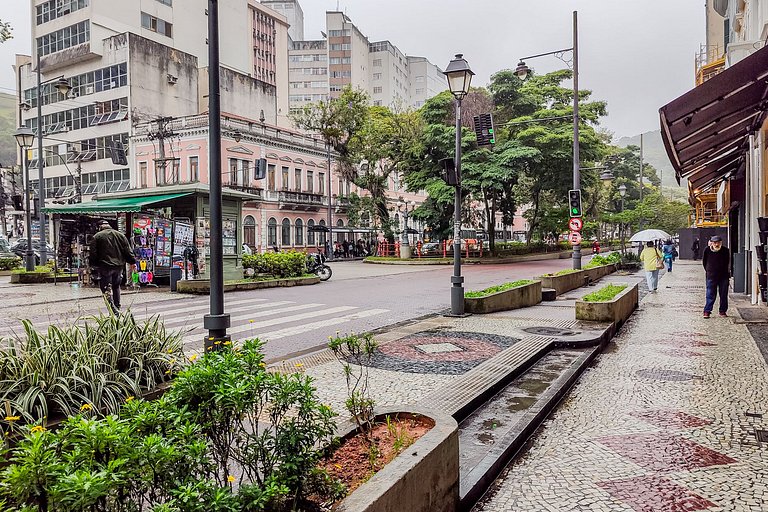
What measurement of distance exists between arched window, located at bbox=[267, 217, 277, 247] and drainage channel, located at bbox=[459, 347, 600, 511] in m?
37.9

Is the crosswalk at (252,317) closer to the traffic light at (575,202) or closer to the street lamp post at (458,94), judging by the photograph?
the street lamp post at (458,94)

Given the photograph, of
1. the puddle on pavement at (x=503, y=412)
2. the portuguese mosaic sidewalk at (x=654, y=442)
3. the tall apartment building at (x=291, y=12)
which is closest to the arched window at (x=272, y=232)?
the portuguese mosaic sidewalk at (x=654, y=442)

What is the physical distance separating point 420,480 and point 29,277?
68.8 ft

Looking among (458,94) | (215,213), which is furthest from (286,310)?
(215,213)

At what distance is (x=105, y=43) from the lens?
44.8m

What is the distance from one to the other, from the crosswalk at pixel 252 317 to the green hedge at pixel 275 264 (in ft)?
14.2

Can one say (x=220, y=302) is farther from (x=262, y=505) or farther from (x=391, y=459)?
(x=262, y=505)

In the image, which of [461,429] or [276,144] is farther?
[276,144]

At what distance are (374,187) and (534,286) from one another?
2694cm

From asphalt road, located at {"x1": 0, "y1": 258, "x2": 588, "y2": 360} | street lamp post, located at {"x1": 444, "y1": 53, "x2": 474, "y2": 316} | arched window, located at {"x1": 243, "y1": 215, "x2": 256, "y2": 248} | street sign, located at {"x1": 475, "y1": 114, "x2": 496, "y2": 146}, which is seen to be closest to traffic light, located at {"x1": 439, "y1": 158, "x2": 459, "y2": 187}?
street lamp post, located at {"x1": 444, "y1": 53, "x2": 474, "y2": 316}

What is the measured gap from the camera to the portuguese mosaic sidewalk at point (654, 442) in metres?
3.59

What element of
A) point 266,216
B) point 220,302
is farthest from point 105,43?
point 220,302

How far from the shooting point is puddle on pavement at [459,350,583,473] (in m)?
4.29

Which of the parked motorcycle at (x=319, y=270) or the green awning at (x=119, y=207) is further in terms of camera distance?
A: the parked motorcycle at (x=319, y=270)
